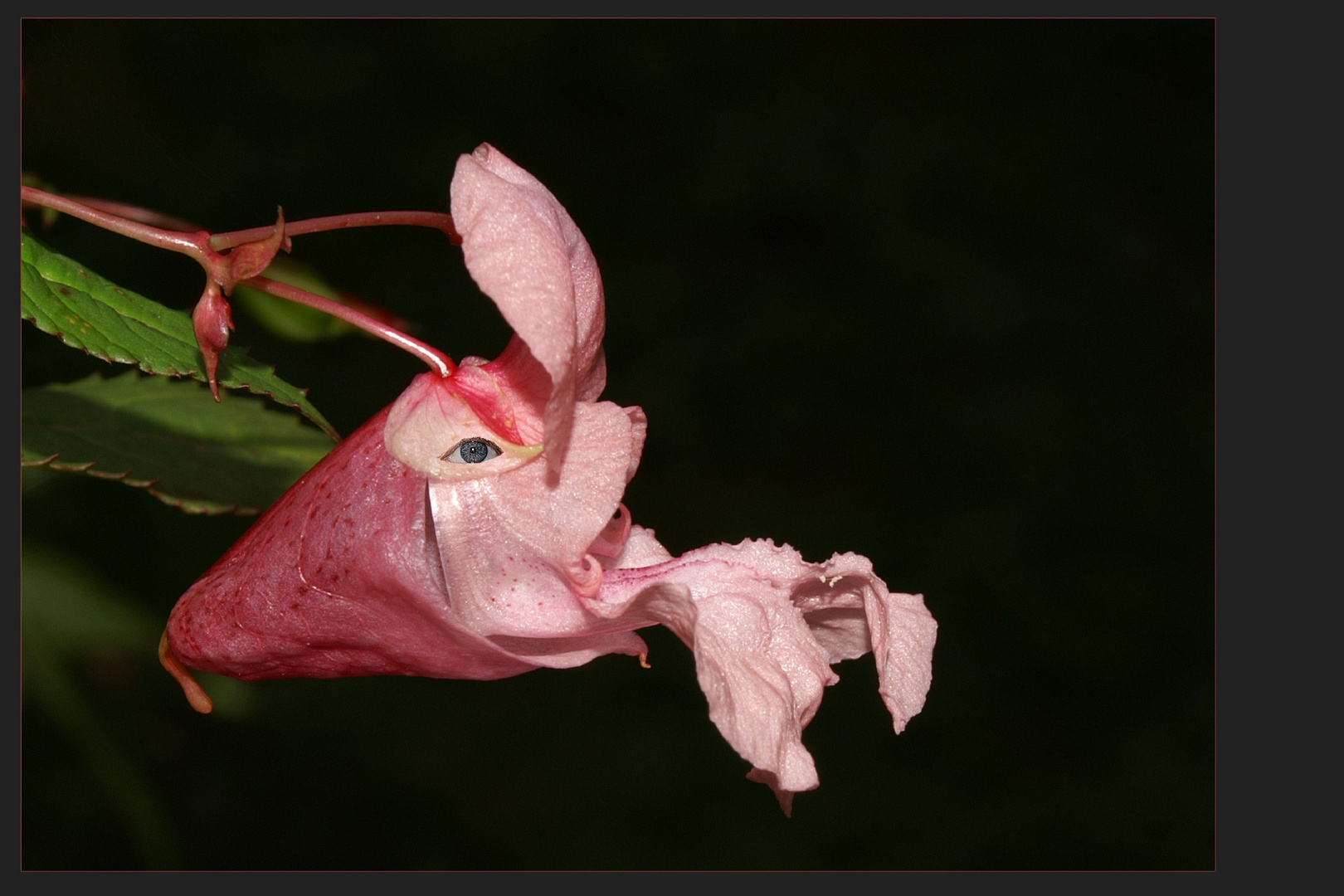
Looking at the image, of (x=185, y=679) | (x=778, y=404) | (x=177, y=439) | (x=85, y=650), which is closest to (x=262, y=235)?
(x=185, y=679)

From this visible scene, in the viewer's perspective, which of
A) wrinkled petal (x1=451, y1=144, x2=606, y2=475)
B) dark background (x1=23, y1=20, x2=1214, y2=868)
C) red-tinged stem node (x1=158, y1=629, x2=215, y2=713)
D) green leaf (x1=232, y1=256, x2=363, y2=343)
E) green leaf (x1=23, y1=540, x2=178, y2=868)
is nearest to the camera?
wrinkled petal (x1=451, y1=144, x2=606, y2=475)

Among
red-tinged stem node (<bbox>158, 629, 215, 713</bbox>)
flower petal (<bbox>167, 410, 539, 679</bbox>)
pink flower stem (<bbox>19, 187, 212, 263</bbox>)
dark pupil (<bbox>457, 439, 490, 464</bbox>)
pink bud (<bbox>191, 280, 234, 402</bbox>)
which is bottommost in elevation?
red-tinged stem node (<bbox>158, 629, 215, 713</bbox>)

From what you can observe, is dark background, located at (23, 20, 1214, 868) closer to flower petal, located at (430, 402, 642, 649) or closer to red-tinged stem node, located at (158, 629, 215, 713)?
red-tinged stem node, located at (158, 629, 215, 713)

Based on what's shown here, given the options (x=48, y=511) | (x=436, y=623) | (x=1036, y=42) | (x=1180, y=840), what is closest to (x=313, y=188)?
(x=48, y=511)

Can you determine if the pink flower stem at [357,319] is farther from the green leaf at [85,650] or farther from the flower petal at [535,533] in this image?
the green leaf at [85,650]

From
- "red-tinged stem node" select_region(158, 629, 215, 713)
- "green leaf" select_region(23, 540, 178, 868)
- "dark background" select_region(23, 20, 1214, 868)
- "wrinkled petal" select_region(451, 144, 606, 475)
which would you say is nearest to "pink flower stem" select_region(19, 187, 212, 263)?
"wrinkled petal" select_region(451, 144, 606, 475)

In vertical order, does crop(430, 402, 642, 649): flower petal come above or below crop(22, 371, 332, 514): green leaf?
below

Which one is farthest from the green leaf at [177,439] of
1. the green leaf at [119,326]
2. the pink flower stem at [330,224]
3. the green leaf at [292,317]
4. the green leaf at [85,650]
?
the green leaf at [85,650]
